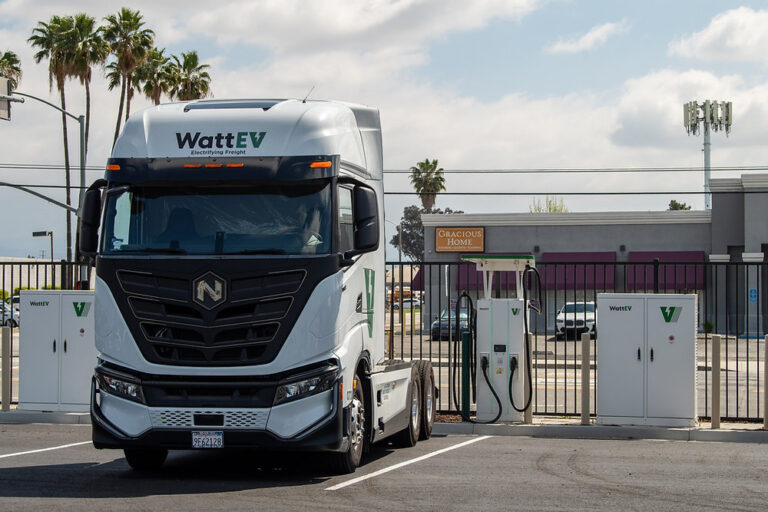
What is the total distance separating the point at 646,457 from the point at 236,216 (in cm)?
568

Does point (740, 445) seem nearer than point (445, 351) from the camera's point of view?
Yes

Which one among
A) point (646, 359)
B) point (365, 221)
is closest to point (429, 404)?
point (646, 359)

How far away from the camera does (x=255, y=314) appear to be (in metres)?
8.95

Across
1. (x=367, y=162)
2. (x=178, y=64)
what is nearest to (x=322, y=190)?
(x=367, y=162)

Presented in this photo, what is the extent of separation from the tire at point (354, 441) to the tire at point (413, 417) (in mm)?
2272

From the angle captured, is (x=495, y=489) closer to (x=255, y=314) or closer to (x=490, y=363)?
(x=255, y=314)

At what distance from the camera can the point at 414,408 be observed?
12.7 m

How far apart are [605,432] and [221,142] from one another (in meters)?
7.22

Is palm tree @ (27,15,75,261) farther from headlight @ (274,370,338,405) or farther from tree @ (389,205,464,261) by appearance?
tree @ (389,205,464,261)

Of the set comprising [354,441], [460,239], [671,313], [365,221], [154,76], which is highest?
[154,76]

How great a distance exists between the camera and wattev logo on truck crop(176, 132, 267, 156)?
9.41 metres

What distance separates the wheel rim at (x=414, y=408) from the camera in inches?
494

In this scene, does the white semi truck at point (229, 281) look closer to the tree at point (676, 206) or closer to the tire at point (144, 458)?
the tire at point (144, 458)

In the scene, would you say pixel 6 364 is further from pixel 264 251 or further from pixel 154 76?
pixel 154 76
